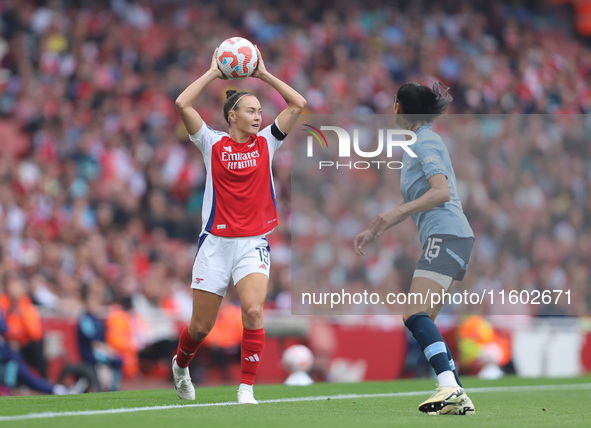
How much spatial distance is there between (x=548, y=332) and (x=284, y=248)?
4539 mm

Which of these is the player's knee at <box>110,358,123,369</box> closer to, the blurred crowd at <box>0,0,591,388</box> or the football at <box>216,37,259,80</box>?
the blurred crowd at <box>0,0,591,388</box>

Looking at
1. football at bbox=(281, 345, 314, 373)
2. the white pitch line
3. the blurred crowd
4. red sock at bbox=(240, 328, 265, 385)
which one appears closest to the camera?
the white pitch line

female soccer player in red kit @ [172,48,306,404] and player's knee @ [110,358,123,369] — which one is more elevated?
female soccer player in red kit @ [172,48,306,404]

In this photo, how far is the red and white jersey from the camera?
19.8 ft

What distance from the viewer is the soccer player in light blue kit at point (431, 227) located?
5367 millimetres

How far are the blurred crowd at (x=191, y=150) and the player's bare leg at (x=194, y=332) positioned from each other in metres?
4.16

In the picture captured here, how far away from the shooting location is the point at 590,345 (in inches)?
541

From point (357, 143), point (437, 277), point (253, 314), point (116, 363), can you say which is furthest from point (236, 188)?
point (357, 143)

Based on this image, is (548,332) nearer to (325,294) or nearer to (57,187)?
(325,294)

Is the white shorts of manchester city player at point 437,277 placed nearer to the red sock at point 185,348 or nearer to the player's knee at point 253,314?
the player's knee at point 253,314

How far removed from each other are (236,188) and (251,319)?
0.97 metres

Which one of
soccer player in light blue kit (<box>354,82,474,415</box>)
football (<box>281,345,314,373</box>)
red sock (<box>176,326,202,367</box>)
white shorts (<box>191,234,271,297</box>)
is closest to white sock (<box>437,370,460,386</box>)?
soccer player in light blue kit (<box>354,82,474,415</box>)

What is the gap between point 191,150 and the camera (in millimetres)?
15250

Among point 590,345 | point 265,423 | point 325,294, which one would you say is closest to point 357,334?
point 325,294
